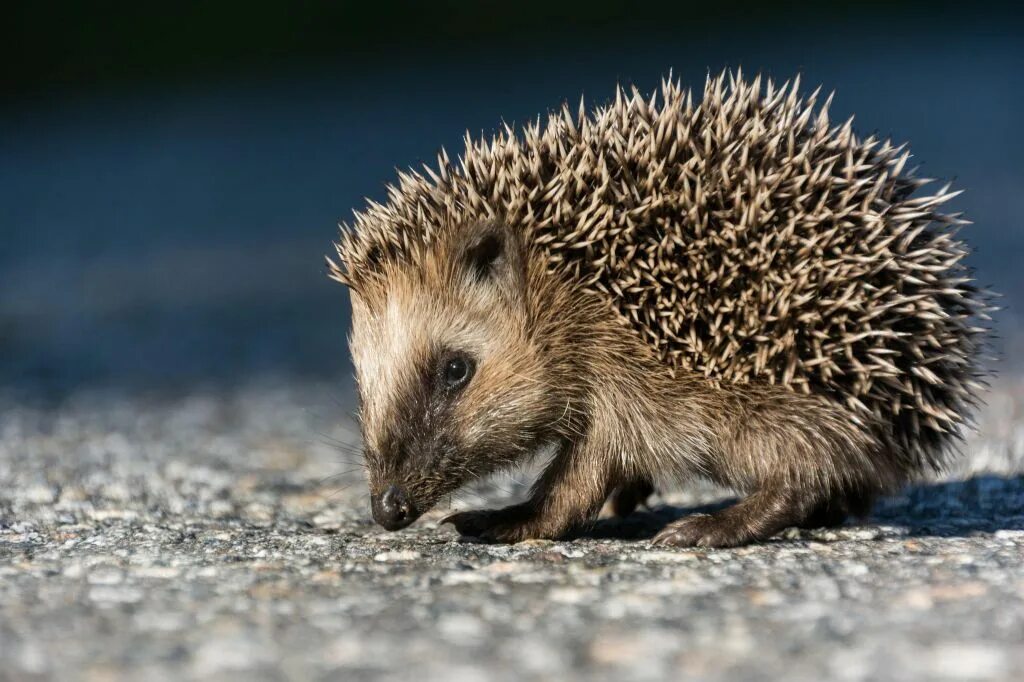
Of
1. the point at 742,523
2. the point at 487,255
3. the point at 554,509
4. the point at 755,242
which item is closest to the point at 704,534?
the point at 742,523

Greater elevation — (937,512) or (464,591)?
(937,512)

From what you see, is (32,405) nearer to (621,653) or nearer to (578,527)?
(578,527)

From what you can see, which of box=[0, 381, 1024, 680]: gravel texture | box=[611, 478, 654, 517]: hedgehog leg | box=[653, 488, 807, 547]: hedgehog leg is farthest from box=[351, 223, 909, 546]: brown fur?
box=[611, 478, 654, 517]: hedgehog leg

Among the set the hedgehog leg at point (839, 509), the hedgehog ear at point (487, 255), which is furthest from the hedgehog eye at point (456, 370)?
the hedgehog leg at point (839, 509)

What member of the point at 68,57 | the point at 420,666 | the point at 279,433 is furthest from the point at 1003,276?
the point at 68,57

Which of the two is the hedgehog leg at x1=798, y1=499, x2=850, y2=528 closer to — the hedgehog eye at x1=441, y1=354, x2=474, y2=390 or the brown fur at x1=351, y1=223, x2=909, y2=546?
the brown fur at x1=351, y1=223, x2=909, y2=546

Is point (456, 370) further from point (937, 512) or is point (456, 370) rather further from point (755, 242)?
point (937, 512)

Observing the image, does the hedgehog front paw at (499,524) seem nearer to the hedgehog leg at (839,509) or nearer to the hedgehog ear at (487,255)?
the hedgehog ear at (487,255)
